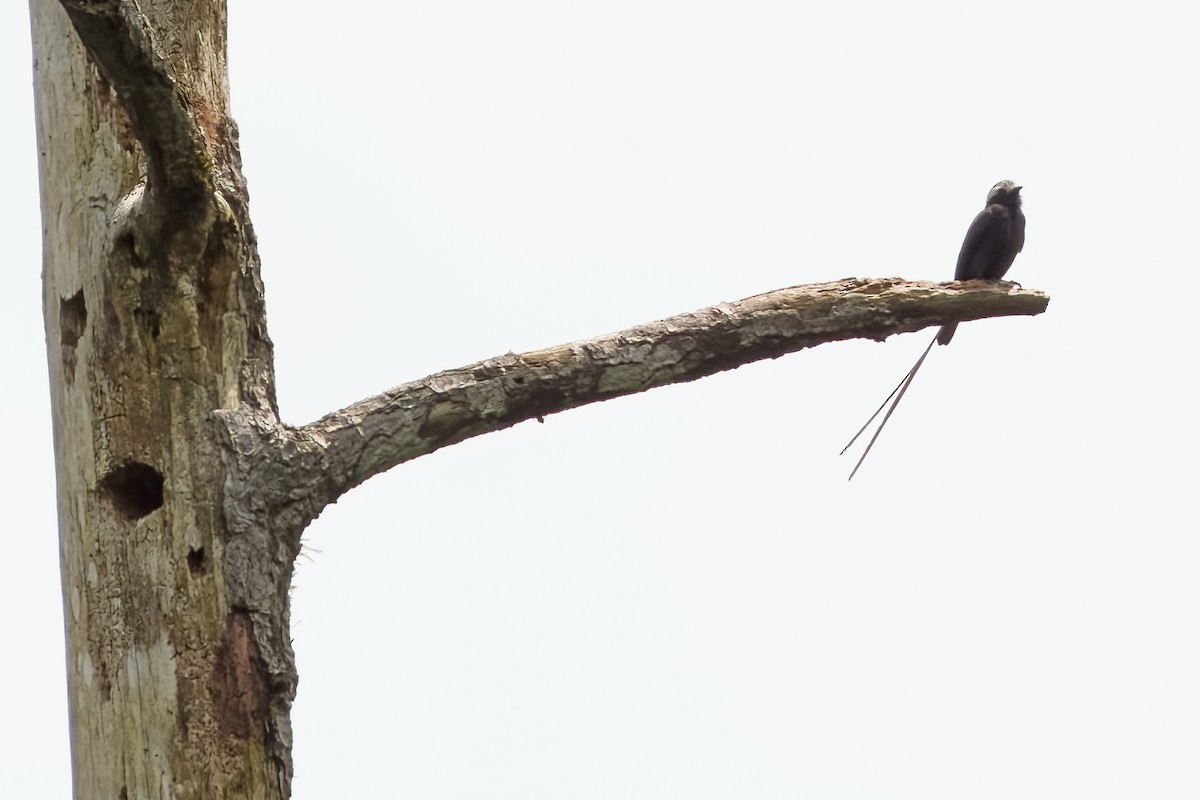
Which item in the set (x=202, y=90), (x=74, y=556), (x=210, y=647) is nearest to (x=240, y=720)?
(x=210, y=647)

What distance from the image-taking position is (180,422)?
307cm

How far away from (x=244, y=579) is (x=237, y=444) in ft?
1.08

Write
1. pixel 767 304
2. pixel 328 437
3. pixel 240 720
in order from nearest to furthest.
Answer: pixel 240 720 → pixel 328 437 → pixel 767 304

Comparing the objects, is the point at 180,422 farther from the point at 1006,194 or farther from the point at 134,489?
the point at 1006,194

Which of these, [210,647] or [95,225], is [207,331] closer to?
[95,225]

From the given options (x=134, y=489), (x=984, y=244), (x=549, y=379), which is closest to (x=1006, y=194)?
(x=984, y=244)

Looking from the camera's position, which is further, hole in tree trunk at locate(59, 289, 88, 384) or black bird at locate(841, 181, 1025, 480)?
black bird at locate(841, 181, 1025, 480)

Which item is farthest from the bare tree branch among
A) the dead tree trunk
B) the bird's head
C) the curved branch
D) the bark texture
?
the bird's head

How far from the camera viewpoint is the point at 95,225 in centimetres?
310

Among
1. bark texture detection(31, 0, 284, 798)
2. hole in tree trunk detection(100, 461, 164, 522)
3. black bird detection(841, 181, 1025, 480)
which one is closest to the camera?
bark texture detection(31, 0, 284, 798)

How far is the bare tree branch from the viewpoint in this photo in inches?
122

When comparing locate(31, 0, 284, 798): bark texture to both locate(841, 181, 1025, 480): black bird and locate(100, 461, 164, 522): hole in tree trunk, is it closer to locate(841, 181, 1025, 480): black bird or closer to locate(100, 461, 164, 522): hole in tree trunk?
locate(100, 461, 164, 522): hole in tree trunk

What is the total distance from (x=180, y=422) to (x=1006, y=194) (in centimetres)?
445

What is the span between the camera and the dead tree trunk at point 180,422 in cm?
291
